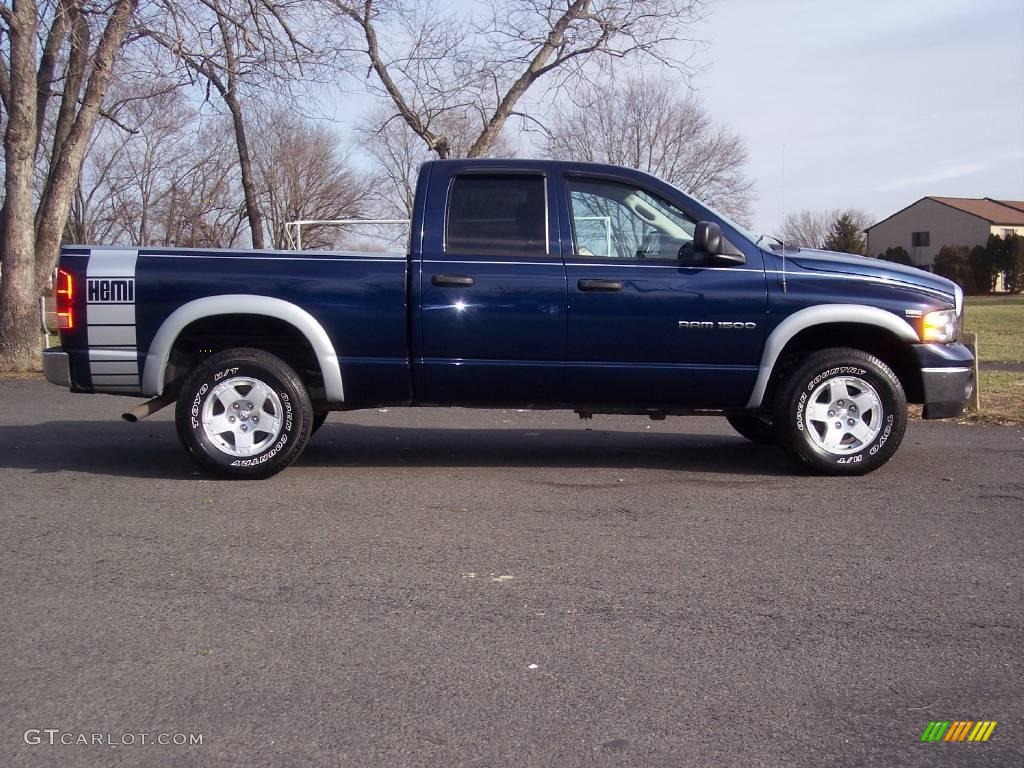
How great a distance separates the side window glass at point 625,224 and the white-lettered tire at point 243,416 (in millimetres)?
2161

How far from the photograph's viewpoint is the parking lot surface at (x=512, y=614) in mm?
3145

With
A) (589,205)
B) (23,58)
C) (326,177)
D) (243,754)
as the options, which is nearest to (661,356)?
(589,205)

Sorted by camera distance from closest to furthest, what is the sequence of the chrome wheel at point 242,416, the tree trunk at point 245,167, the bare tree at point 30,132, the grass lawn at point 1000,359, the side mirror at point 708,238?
1. the side mirror at point 708,238
2. the chrome wheel at point 242,416
3. the grass lawn at point 1000,359
4. the bare tree at point 30,132
5. the tree trunk at point 245,167

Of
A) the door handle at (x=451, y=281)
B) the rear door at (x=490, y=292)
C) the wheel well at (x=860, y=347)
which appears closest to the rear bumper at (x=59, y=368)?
the rear door at (x=490, y=292)

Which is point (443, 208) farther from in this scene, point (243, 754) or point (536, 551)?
point (243, 754)

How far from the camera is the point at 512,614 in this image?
4.17 metres

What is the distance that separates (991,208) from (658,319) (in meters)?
79.4

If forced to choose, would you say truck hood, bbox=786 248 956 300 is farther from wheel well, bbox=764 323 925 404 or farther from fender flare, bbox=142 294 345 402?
fender flare, bbox=142 294 345 402

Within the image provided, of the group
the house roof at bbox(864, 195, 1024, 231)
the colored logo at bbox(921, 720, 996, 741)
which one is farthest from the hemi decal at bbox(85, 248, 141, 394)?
the house roof at bbox(864, 195, 1024, 231)

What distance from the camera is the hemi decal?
6621 millimetres

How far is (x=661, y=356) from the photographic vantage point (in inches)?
265

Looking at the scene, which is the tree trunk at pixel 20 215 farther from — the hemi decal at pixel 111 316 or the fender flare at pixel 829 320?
Answer: the fender flare at pixel 829 320

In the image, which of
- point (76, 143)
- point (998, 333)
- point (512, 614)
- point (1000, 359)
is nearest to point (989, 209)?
point (998, 333)

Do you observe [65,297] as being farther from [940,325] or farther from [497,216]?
[940,325]
